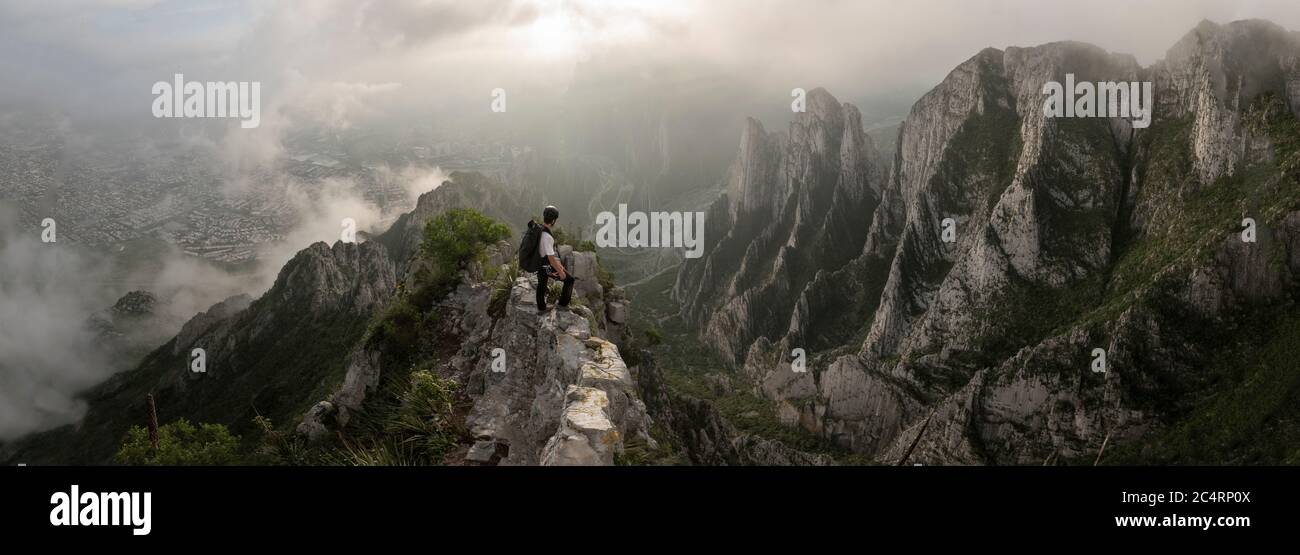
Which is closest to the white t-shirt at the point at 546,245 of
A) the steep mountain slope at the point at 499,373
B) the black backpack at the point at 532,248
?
the black backpack at the point at 532,248

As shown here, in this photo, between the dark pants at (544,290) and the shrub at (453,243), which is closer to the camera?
the dark pants at (544,290)

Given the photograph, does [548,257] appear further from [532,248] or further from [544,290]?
[544,290]

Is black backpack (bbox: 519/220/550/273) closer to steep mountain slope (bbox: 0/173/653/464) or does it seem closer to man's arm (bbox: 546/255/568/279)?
man's arm (bbox: 546/255/568/279)

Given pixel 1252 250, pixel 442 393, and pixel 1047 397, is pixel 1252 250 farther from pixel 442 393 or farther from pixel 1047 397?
pixel 442 393
